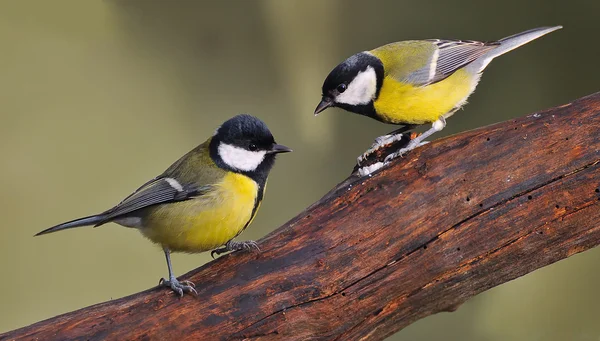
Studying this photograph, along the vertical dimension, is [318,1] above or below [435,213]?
above

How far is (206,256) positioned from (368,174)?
107cm

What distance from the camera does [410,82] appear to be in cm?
155

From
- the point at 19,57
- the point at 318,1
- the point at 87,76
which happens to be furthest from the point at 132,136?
the point at 318,1

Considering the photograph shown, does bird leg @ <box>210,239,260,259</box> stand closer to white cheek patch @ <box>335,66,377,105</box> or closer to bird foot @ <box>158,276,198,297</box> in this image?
bird foot @ <box>158,276,198,297</box>

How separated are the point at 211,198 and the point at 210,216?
0.04m

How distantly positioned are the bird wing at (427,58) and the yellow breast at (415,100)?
2 cm

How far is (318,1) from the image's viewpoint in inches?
87.9

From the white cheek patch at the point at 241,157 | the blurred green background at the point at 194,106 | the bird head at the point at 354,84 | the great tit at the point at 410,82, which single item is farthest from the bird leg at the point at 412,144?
the blurred green background at the point at 194,106

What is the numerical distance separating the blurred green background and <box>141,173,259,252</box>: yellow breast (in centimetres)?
82

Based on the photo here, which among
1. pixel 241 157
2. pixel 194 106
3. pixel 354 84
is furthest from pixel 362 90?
pixel 194 106

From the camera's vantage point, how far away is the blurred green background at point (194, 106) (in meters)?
2.05

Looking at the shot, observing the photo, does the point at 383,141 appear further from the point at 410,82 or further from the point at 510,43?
the point at 510,43

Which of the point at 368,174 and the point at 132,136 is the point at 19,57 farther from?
the point at 368,174

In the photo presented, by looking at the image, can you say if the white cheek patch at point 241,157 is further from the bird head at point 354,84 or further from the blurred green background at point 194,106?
the blurred green background at point 194,106
